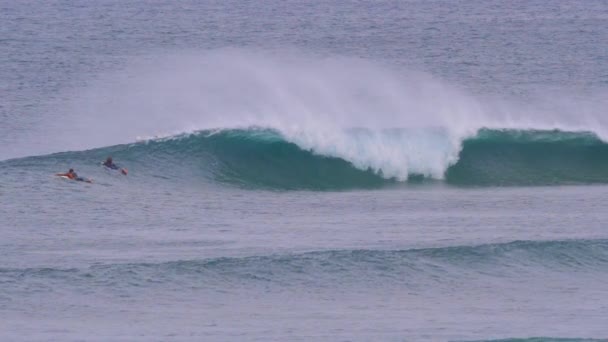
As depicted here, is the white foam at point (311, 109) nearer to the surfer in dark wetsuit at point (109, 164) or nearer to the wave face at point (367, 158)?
the wave face at point (367, 158)

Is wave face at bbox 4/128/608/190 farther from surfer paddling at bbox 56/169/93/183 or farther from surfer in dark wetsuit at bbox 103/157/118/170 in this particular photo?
surfer paddling at bbox 56/169/93/183

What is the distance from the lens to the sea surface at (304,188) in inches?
862

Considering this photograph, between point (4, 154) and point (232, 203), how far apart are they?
9.33 meters

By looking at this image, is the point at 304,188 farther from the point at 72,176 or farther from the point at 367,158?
the point at 72,176

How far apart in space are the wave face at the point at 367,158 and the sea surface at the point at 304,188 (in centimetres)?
7

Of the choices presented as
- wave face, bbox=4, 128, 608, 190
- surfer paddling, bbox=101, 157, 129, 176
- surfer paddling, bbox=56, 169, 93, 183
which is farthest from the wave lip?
surfer paddling, bbox=56, 169, 93, 183

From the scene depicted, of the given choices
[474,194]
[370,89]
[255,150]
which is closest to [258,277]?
[474,194]

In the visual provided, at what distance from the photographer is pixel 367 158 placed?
3609cm

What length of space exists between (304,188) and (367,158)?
8.65ft

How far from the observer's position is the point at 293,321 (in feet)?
69.7

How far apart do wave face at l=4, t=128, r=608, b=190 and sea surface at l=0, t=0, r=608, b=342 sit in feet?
0.24

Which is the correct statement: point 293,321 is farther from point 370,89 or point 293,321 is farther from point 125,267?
point 370,89

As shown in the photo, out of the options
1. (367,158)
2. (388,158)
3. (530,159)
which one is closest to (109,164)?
(367,158)

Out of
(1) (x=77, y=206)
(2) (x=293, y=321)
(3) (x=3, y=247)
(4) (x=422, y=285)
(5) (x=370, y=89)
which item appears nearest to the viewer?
(2) (x=293, y=321)
